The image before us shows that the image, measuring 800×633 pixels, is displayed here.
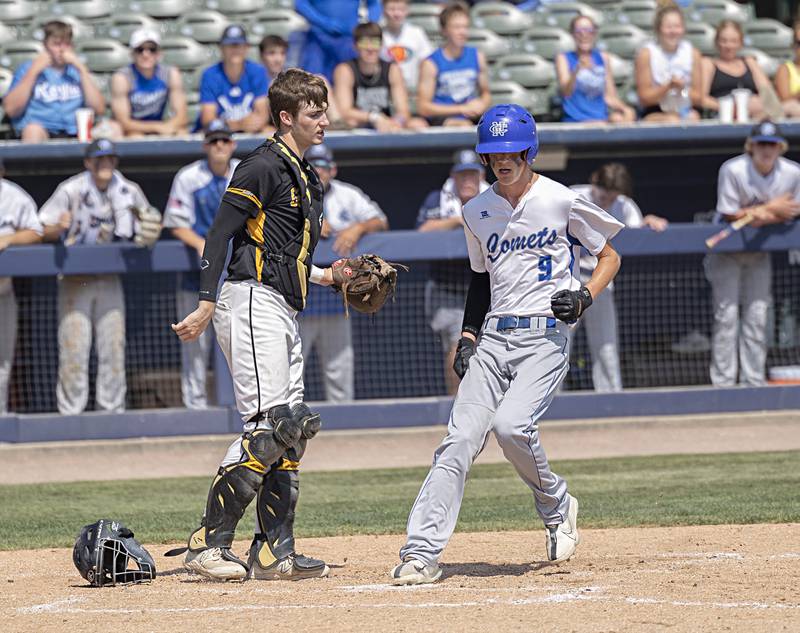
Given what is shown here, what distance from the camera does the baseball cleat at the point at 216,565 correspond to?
525 cm

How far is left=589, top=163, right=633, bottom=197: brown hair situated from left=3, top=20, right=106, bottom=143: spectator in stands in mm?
3898

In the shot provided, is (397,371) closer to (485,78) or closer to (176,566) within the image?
(485,78)

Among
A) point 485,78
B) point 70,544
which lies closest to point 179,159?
point 485,78

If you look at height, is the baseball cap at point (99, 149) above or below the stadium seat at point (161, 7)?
below

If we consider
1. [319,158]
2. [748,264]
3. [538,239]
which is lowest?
[538,239]

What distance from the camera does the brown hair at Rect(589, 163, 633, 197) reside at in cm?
998

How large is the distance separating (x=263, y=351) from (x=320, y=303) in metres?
4.64

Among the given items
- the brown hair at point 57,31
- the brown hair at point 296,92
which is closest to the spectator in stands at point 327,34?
the brown hair at point 57,31

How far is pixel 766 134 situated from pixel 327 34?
358 cm

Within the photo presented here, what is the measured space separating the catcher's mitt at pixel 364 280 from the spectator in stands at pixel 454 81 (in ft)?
17.4

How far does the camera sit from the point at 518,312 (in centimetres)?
530

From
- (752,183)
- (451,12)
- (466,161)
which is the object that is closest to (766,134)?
(752,183)

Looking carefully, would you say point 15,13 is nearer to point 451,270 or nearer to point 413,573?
point 451,270

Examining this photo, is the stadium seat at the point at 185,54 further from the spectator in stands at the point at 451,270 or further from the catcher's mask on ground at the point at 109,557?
the catcher's mask on ground at the point at 109,557
